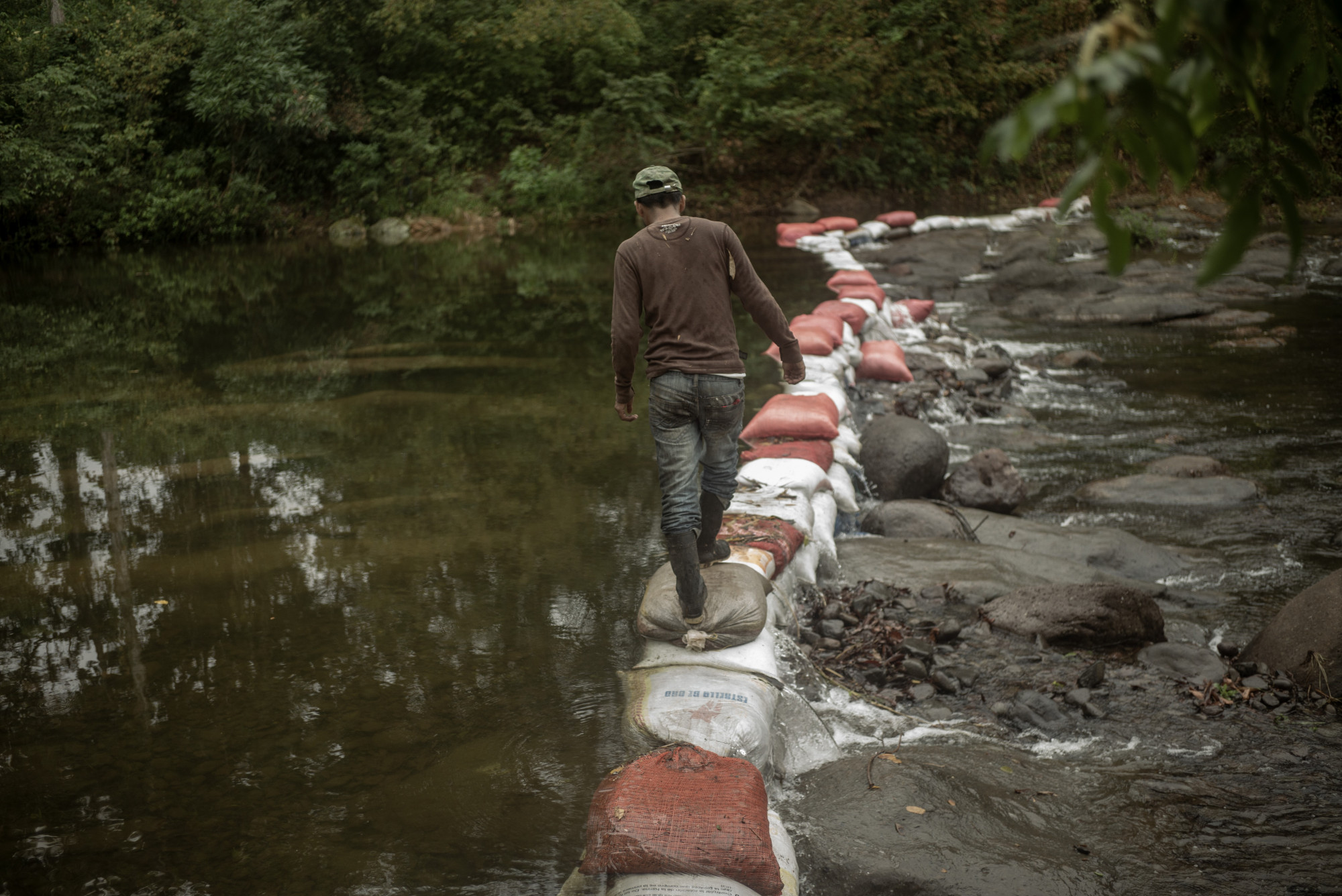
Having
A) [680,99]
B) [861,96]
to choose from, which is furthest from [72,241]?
[861,96]

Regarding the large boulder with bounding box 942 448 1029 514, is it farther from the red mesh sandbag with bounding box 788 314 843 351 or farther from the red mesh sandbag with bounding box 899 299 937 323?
the red mesh sandbag with bounding box 899 299 937 323

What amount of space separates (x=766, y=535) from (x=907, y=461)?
1.92 m

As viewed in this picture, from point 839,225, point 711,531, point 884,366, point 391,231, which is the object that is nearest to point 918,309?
point 884,366

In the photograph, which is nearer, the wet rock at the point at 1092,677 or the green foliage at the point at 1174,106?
the green foliage at the point at 1174,106

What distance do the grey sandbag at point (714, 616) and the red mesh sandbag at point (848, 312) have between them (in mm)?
5257

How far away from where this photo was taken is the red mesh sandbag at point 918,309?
10.4 meters

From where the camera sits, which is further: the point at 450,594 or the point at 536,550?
the point at 536,550

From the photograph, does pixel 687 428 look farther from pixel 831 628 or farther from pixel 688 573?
pixel 831 628

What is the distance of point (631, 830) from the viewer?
7.54ft

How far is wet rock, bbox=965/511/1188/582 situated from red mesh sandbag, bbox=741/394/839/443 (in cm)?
94

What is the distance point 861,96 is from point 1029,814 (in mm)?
20348

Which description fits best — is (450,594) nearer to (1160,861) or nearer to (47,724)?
(47,724)

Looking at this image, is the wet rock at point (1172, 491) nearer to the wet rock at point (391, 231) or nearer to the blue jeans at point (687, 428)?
the blue jeans at point (687, 428)

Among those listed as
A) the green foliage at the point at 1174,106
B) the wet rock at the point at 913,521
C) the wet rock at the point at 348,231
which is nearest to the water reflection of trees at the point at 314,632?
the wet rock at the point at 913,521
